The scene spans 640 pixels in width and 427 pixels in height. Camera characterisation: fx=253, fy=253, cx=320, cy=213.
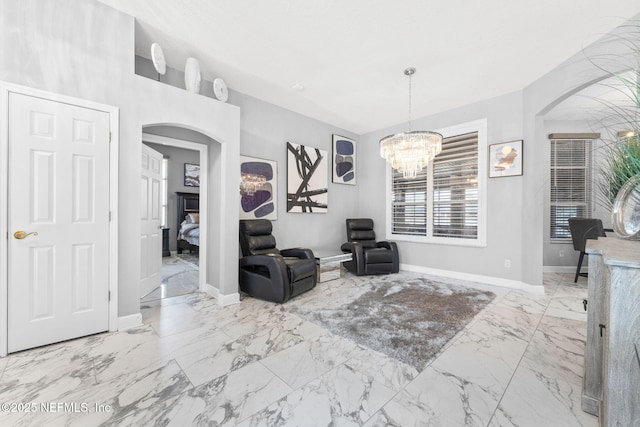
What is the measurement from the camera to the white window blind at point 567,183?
4.82 meters

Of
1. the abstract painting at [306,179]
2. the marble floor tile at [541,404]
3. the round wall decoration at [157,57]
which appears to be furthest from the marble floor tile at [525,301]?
the round wall decoration at [157,57]

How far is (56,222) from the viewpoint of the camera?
2160mm

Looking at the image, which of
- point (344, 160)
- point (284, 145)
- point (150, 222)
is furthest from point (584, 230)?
point (150, 222)

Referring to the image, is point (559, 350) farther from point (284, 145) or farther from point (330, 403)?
point (284, 145)

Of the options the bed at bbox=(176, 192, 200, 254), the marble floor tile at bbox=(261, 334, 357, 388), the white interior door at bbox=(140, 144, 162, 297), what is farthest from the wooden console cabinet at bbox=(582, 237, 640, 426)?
the bed at bbox=(176, 192, 200, 254)

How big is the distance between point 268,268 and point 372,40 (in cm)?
286

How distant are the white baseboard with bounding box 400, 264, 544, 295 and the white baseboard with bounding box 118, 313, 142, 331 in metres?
4.27

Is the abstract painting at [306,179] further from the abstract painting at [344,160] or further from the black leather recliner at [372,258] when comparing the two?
the black leather recliner at [372,258]

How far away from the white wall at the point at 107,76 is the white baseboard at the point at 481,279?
408cm

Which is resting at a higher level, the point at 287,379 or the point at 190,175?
the point at 190,175

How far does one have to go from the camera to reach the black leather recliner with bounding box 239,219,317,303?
3146 mm

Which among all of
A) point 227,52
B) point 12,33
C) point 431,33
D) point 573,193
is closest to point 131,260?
point 12,33

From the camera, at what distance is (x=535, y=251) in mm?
3641

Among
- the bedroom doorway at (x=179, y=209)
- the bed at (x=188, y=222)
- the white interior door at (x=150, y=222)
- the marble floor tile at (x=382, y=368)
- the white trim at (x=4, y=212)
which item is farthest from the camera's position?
the bed at (x=188, y=222)
